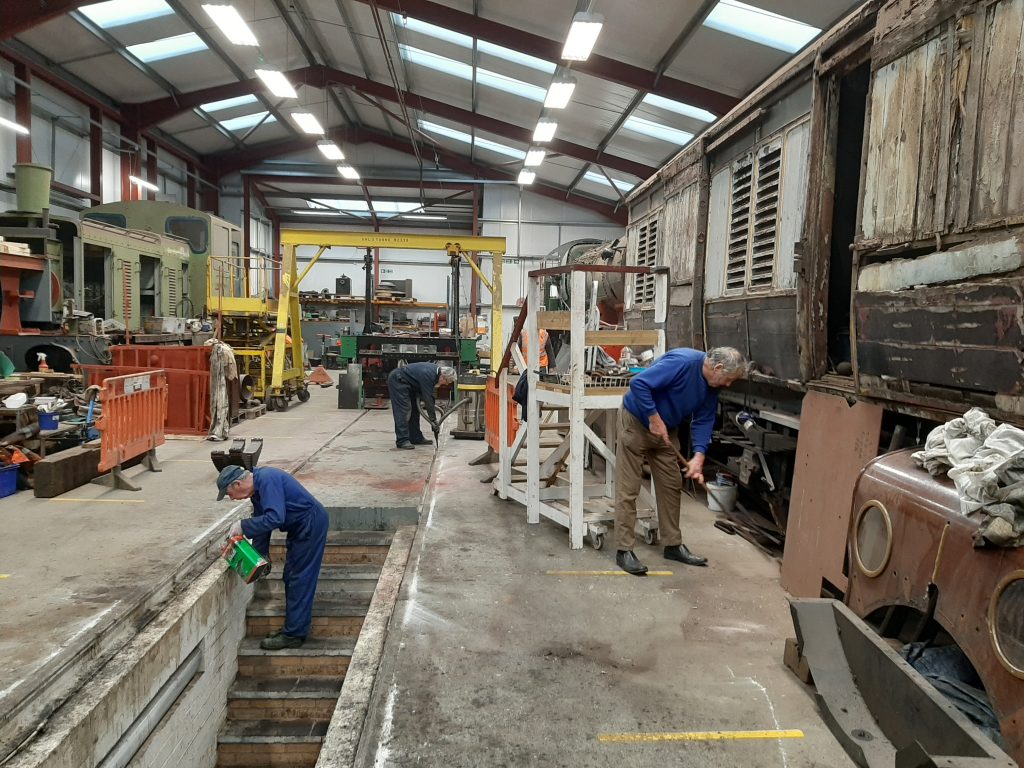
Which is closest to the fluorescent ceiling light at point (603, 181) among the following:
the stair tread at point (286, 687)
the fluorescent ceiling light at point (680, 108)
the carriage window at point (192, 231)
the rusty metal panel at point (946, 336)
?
the fluorescent ceiling light at point (680, 108)

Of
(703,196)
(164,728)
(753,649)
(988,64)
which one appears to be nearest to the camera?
(988,64)

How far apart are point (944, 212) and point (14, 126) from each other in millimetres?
14599

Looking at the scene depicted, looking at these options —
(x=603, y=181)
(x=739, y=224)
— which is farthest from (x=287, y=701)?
(x=603, y=181)

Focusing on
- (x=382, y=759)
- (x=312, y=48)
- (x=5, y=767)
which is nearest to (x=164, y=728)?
(x=5, y=767)

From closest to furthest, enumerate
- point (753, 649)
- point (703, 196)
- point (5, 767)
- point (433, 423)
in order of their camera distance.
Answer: point (5, 767), point (753, 649), point (703, 196), point (433, 423)

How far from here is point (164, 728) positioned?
361cm

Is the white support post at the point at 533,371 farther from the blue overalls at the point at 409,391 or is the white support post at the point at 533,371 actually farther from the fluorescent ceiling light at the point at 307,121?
the fluorescent ceiling light at the point at 307,121

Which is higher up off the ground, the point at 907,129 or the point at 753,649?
the point at 907,129

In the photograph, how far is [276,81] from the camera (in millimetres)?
11062

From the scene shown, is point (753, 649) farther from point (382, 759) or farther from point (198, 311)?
point (198, 311)

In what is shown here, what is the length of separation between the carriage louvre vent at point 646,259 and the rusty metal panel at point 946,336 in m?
4.13

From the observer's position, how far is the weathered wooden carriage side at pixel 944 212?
8.38 feet

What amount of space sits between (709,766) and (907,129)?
123 inches

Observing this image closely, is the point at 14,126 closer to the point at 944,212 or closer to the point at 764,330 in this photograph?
the point at 764,330
